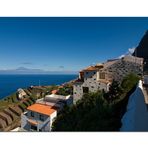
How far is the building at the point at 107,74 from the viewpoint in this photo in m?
7.78

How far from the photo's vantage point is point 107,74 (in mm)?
7973

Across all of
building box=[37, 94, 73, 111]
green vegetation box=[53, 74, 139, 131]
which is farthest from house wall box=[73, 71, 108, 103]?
building box=[37, 94, 73, 111]

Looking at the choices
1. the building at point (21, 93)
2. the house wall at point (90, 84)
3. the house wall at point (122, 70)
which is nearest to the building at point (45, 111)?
the house wall at point (90, 84)

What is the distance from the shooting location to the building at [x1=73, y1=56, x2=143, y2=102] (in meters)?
7.78

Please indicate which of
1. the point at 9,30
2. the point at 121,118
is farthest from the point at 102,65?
the point at 9,30

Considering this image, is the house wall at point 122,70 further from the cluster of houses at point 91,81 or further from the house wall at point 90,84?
the house wall at point 90,84

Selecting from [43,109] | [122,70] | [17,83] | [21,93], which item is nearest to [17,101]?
[21,93]

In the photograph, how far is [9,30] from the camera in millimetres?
7199

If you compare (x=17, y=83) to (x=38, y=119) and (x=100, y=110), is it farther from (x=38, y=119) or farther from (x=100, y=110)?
(x=100, y=110)

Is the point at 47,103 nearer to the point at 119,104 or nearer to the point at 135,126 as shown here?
the point at 119,104

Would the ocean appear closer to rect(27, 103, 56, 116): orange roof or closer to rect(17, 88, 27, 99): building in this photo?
rect(17, 88, 27, 99): building

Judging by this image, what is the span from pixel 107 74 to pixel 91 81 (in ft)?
1.73
